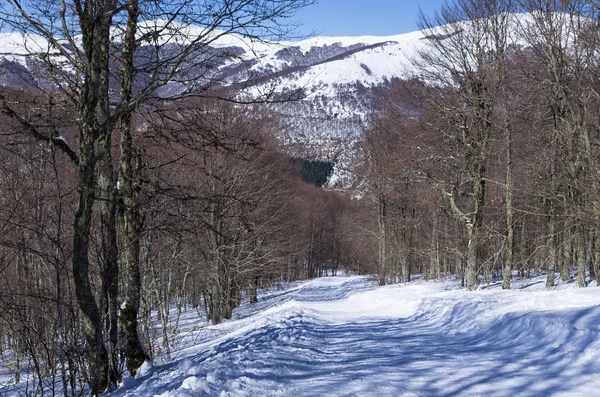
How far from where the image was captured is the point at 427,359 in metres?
6.07

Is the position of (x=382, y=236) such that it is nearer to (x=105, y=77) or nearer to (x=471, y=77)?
(x=471, y=77)

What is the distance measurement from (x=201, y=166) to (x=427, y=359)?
8.18 metres

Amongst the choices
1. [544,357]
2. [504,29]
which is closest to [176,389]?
[544,357]

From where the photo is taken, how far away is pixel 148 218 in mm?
7625

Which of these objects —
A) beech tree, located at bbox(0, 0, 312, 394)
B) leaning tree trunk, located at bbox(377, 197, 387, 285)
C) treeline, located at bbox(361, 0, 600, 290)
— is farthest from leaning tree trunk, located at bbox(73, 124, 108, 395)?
leaning tree trunk, located at bbox(377, 197, 387, 285)

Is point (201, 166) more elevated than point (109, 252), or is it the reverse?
point (201, 166)

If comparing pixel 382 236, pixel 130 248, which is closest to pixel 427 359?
pixel 130 248

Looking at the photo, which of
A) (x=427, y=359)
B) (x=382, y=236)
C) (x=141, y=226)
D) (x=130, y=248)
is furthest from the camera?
(x=382, y=236)

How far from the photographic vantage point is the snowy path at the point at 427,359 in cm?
468

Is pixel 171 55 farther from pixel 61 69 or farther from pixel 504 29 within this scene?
pixel 504 29

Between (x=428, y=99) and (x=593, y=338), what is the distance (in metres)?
11.1

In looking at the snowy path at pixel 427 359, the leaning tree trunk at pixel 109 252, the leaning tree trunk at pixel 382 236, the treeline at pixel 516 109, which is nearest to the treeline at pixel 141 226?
the leaning tree trunk at pixel 109 252

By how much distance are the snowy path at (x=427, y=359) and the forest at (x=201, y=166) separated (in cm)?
157

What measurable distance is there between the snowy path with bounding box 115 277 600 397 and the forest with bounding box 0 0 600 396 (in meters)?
1.57
